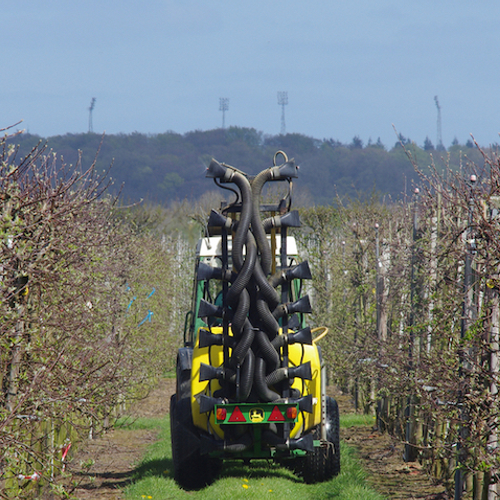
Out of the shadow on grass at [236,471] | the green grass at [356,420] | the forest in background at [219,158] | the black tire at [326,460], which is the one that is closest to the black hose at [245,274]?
the black tire at [326,460]

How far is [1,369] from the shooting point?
568 centimetres

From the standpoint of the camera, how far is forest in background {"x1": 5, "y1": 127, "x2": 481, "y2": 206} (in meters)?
103

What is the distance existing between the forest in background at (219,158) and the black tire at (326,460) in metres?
86.1

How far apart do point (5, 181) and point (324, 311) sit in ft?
46.9

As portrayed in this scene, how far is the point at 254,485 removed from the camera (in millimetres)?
A: 7891

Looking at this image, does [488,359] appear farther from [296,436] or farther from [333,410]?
[333,410]

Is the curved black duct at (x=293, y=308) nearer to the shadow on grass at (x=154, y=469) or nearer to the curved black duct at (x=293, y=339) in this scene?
the curved black duct at (x=293, y=339)

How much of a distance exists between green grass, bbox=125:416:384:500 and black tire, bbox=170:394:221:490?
3.7 inches

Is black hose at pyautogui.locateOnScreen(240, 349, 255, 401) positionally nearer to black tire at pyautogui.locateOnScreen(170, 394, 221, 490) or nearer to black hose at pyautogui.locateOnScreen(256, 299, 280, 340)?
black hose at pyautogui.locateOnScreen(256, 299, 280, 340)

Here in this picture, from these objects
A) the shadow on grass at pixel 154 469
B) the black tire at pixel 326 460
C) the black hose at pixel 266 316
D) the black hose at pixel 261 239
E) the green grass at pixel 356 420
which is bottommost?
the green grass at pixel 356 420

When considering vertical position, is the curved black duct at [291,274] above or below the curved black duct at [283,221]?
below

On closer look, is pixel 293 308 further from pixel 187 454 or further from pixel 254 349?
pixel 187 454

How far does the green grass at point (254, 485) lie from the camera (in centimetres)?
748

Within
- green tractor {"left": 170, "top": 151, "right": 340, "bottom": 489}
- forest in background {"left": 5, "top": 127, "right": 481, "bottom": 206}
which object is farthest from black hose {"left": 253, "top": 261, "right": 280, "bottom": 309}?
forest in background {"left": 5, "top": 127, "right": 481, "bottom": 206}
